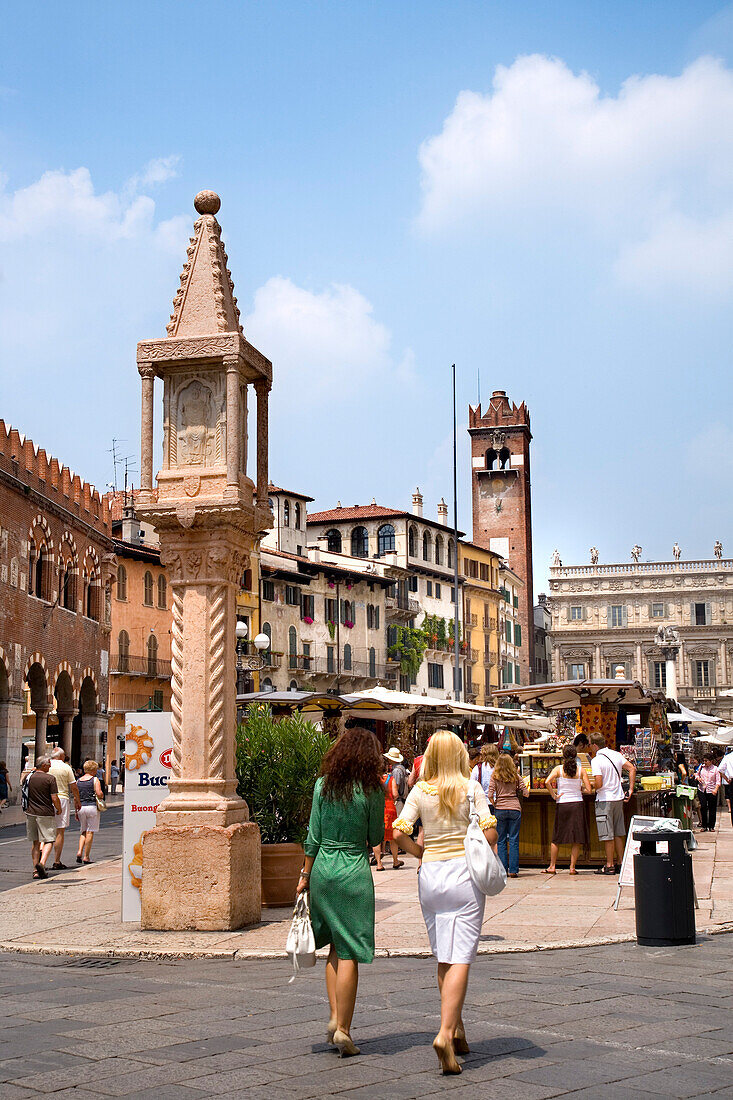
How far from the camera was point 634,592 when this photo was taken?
93062 mm

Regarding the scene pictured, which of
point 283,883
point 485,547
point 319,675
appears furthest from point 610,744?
point 485,547

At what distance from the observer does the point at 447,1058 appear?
17.9ft

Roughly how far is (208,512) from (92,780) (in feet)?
29.4

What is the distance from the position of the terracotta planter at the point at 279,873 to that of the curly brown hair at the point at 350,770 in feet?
17.0

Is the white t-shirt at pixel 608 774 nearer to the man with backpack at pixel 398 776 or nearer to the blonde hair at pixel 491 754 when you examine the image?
the blonde hair at pixel 491 754

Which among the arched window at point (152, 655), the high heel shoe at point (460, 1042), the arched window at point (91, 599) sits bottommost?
the high heel shoe at point (460, 1042)

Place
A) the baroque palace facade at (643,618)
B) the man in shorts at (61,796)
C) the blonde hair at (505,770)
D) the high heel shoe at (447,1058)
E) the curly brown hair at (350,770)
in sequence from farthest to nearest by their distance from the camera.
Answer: the baroque palace facade at (643,618) → the man in shorts at (61,796) → the blonde hair at (505,770) → the curly brown hair at (350,770) → the high heel shoe at (447,1058)

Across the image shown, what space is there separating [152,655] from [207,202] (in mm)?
40404

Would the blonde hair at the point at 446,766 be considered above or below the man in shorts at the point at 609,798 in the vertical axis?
above

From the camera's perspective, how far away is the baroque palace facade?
91000mm

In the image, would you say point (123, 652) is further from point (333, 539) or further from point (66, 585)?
point (333, 539)

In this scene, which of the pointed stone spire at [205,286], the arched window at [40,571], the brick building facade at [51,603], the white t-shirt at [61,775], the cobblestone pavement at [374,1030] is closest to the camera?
the cobblestone pavement at [374,1030]

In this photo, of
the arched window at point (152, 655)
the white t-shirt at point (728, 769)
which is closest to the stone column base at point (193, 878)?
the white t-shirt at point (728, 769)

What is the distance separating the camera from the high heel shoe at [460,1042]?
579 cm
